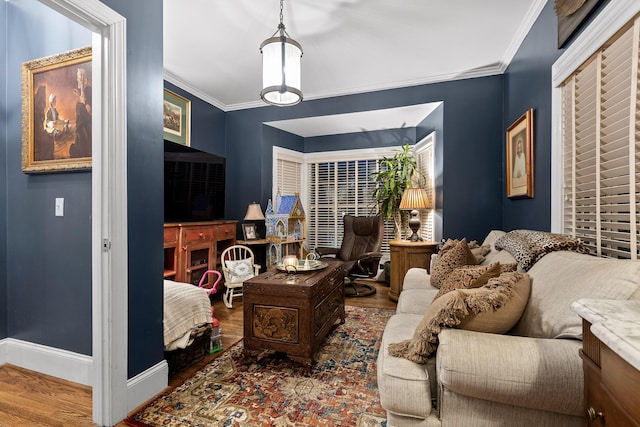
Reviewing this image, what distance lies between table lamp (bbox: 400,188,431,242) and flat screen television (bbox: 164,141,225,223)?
8.21ft

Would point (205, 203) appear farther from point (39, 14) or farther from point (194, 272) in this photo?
point (39, 14)

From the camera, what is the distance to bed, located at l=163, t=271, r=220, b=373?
197cm

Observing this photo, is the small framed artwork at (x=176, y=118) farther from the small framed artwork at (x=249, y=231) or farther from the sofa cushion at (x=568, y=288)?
the sofa cushion at (x=568, y=288)

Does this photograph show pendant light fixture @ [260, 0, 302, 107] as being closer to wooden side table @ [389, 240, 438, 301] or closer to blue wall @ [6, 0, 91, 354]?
blue wall @ [6, 0, 91, 354]

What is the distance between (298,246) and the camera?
4.83 m

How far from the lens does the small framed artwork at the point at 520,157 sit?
249cm

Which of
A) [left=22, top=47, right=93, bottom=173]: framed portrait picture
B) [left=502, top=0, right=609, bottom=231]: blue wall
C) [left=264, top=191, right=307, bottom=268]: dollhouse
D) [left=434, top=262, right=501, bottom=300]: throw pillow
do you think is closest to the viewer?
[left=434, top=262, right=501, bottom=300]: throw pillow

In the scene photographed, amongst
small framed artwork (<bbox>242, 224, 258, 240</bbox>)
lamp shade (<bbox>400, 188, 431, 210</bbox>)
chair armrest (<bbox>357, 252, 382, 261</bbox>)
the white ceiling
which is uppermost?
the white ceiling

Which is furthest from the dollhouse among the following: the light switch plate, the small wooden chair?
the light switch plate

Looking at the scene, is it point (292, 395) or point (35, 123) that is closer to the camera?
point (292, 395)

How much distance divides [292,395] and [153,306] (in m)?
0.99

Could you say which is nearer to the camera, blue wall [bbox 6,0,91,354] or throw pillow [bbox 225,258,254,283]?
blue wall [bbox 6,0,91,354]

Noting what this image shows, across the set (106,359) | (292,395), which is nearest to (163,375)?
(106,359)

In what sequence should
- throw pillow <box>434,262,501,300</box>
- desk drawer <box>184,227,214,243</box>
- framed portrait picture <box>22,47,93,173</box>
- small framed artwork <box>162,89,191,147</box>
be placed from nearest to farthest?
throw pillow <box>434,262,501,300</box> → framed portrait picture <box>22,47,93,173</box> → desk drawer <box>184,227,214,243</box> → small framed artwork <box>162,89,191,147</box>
